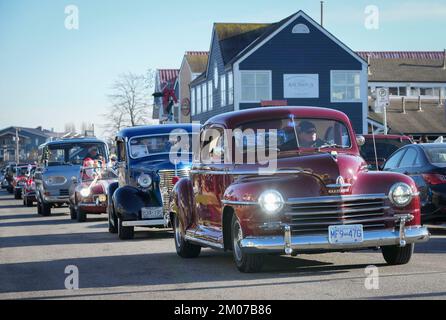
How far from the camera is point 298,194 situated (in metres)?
10.1

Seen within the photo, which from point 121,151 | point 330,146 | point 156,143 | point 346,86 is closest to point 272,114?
point 330,146

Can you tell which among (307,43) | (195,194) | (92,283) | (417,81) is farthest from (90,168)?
(417,81)

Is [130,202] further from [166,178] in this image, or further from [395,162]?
[395,162]

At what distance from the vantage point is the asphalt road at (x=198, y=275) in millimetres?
9031

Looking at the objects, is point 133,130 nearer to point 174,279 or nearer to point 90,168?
point 90,168

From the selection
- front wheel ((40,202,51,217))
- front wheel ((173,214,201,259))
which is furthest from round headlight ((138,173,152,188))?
front wheel ((40,202,51,217))

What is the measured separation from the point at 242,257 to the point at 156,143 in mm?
8090

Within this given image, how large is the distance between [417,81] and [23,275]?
64090mm

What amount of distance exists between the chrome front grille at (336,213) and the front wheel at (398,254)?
749mm

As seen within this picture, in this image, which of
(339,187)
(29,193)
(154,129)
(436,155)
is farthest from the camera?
(29,193)

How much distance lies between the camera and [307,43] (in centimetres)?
4653

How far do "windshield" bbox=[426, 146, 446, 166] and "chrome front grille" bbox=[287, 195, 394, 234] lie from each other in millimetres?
6157

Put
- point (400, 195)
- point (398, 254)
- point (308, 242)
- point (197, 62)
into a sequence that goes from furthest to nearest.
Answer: point (197, 62), point (398, 254), point (400, 195), point (308, 242)

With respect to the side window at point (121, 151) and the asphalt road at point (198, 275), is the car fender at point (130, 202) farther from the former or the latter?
the side window at point (121, 151)
